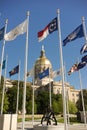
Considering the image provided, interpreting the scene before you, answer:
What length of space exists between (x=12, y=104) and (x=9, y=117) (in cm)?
5215

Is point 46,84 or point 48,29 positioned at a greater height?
point 46,84

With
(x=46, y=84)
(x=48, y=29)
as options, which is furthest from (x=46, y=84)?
(x=48, y=29)

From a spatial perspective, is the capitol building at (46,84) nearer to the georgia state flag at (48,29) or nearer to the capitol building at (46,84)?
the capitol building at (46,84)

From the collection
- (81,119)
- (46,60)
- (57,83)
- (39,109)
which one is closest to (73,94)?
(57,83)

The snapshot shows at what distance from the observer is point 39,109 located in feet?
266

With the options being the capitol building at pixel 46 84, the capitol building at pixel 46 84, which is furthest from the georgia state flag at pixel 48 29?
the capitol building at pixel 46 84

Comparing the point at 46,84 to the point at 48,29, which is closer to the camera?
the point at 48,29

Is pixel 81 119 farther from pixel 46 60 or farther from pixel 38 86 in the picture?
pixel 46 60

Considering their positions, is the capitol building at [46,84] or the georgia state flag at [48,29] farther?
the capitol building at [46,84]

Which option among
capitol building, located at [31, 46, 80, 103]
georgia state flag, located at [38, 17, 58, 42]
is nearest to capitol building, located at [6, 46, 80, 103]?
capitol building, located at [31, 46, 80, 103]

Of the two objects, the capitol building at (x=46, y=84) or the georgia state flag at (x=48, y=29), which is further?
the capitol building at (x=46, y=84)

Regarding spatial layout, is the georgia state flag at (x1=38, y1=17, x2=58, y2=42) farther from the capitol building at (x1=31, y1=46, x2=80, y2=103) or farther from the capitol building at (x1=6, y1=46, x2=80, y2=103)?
the capitol building at (x1=31, y1=46, x2=80, y2=103)

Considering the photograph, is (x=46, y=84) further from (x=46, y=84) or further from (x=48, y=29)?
(x=48, y=29)

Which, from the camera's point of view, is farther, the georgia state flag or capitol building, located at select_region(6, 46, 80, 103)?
capitol building, located at select_region(6, 46, 80, 103)
